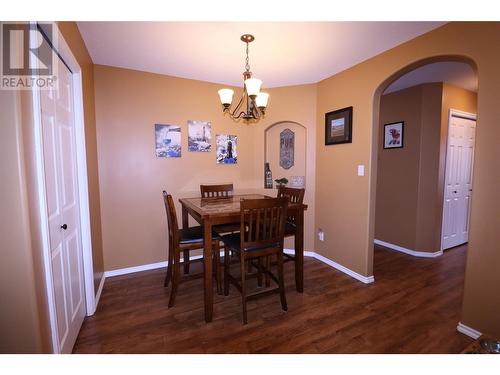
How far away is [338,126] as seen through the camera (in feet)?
Answer: 9.57

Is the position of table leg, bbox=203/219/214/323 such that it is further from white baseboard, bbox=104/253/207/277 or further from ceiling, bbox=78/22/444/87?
ceiling, bbox=78/22/444/87

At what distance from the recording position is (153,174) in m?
2.93

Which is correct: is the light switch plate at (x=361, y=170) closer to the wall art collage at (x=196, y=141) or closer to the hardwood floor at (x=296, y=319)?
the hardwood floor at (x=296, y=319)

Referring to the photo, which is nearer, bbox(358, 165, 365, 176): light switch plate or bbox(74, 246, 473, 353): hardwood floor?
bbox(74, 246, 473, 353): hardwood floor

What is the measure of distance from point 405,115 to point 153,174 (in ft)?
12.0

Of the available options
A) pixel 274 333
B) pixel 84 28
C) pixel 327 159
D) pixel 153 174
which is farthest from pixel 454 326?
pixel 84 28

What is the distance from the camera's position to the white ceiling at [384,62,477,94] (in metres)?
Answer: 2.71

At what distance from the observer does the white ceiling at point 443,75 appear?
2.71 metres

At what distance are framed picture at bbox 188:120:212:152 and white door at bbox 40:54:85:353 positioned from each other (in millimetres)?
1377

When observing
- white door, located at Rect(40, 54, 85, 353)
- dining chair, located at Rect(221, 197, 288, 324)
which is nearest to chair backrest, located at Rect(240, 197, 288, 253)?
dining chair, located at Rect(221, 197, 288, 324)

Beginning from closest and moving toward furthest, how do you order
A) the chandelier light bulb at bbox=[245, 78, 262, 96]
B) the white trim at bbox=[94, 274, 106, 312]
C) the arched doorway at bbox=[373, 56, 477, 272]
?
the chandelier light bulb at bbox=[245, 78, 262, 96] → the white trim at bbox=[94, 274, 106, 312] → the arched doorway at bbox=[373, 56, 477, 272]

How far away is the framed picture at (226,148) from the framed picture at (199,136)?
0.13 metres

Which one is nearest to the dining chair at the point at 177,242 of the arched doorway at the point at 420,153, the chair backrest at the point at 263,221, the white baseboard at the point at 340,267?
the chair backrest at the point at 263,221

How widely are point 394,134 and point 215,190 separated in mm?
2880
